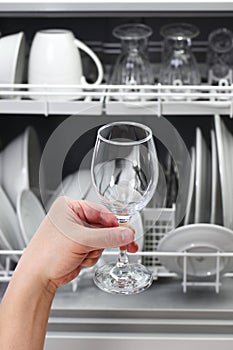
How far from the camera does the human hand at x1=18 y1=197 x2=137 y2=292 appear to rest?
816 mm

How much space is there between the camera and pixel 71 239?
89 cm

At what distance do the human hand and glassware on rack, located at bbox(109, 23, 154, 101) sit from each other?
1.24ft

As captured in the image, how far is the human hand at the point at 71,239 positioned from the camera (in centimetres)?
82

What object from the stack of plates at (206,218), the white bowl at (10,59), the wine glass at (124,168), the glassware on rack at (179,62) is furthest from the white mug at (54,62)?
the wine glass at (124,168)

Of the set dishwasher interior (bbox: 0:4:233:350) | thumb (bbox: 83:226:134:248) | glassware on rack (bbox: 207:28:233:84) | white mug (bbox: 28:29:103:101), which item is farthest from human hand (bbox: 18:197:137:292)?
glassware on rack (bbox: 207:28:233:84)

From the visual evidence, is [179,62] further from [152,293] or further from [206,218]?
[152,293]

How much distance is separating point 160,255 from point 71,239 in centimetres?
23

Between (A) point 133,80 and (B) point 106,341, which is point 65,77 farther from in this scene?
(B) point 106,341

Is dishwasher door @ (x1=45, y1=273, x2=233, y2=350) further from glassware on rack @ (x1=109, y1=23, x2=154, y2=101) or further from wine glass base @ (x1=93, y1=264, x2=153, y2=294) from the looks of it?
glassware on rack @ (x1=109, y1=23, x2=154, y2=101)

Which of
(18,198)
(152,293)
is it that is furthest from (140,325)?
(18,198)

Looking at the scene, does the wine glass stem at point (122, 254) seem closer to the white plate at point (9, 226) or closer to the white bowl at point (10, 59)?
the white plate at point (9, 226)

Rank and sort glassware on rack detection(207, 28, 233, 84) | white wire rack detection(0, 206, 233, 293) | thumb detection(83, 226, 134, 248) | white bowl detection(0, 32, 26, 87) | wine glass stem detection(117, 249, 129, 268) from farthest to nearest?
1. glassware on rack detection(207, 28, 233, 84)
2. white bowl detection(0, 32, 26, 87)
3. white wire rack detection(0, 206, 233, 293)
4. wine glass stem detection(117, 249, 129, 268)
5. thumb detection(83, 226, 134, 248)

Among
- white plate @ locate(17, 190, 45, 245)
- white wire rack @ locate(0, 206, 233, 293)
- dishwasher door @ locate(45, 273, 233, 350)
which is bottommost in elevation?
dishwasher door @ locate(45, 273, 233, 350)

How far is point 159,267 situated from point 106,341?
0.18 metres
